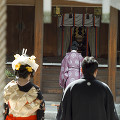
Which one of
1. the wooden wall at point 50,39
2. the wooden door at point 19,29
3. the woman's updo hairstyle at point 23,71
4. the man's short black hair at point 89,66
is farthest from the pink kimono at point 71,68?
the wooden wall at point 50,39

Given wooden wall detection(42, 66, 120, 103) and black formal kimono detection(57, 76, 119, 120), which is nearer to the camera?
black formal kimono detection(57, 76, 119, 120)

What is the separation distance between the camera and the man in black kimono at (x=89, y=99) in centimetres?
298

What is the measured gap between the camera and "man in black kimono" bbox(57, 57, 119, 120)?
2984mm

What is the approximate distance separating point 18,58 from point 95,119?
1.22 metres

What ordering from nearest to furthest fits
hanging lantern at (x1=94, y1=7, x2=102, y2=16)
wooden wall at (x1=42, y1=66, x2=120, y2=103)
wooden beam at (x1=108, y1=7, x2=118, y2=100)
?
wooden beam at (x1=108, y1=7, x2=118, y2=100) < wooden wall at (x1=42, y1=66, x2=120, y2=103) < hanging lantern at (x1=94, y1=7, x2=102, y2=16)

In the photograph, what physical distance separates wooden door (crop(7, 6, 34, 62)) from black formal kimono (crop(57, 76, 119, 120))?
364 inches

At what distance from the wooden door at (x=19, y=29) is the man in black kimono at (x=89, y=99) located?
30.3ft

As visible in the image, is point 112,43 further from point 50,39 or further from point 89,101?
point 50,39

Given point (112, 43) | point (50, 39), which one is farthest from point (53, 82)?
point (50, 39)

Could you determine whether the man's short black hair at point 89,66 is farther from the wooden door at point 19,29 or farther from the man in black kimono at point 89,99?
the wooden door at point 19,29

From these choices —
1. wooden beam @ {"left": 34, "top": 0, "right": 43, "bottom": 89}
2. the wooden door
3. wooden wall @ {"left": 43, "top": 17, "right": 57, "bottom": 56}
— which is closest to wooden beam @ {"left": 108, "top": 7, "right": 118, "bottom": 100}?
wooden beam @ {"left": 34, "top": 0, "right": 43, "bottom": 89}

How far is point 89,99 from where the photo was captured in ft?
9.80

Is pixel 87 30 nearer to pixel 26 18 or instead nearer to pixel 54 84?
pixel 26 18

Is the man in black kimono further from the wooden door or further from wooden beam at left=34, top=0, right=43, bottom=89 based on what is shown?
the wooden door
